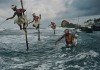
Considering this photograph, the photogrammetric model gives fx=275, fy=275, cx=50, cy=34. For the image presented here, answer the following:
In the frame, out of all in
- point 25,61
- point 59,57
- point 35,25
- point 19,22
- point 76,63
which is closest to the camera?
point 76,63

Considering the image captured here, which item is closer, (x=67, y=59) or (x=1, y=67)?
(x=1, y=67)

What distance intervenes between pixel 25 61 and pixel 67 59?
3730 millimetres

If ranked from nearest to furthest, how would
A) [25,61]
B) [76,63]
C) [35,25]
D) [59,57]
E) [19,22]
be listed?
[76,63]
[25,61]
[59,57]
[19,22]
[35,25]

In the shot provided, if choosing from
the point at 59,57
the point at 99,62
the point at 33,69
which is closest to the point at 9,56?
the point at 59,57

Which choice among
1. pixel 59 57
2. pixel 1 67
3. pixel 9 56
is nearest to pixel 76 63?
pixel 59 57

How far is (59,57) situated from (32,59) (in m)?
2.58

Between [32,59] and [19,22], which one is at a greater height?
[19,22]

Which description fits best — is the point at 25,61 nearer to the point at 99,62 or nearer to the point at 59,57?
the point at 59,57

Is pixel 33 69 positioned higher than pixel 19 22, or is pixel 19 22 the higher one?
pixel 19 22

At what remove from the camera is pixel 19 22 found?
97.6 feet

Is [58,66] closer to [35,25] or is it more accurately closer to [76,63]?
[76,63]

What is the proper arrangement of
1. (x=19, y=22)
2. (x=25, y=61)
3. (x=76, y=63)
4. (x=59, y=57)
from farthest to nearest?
(x=19, y=22)
(x=59, y=57)
(x=25, y=61)
(x=76, y=63)

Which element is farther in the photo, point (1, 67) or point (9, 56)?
point (9, 56)

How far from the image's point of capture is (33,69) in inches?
810
